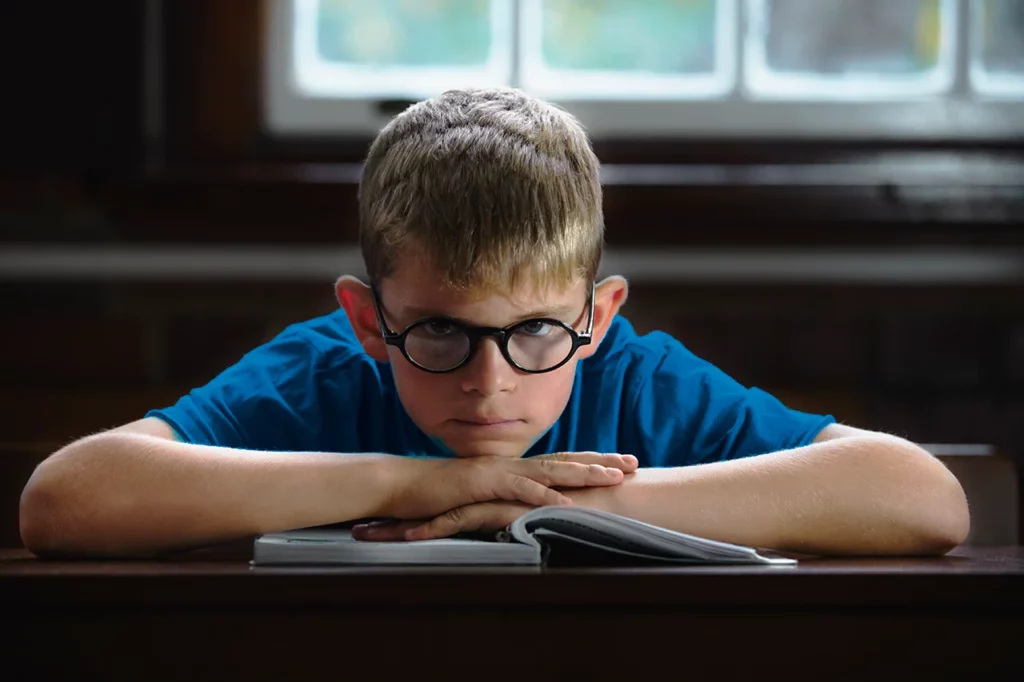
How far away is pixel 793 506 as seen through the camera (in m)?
0.94

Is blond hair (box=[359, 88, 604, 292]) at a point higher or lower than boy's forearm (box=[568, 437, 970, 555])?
higher

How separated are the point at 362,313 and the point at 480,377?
0.20m

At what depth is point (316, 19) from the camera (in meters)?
2.04

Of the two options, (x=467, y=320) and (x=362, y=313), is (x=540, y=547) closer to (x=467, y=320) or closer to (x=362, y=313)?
(x=467, y=320)

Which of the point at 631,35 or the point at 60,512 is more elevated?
the point at 631,35

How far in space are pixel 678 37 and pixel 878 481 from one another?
4.14 feet

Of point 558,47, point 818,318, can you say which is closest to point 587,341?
point 818,318

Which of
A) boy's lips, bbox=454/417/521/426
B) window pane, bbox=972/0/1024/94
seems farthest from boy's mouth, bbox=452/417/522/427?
window pane, bbox=972/0/1024/94

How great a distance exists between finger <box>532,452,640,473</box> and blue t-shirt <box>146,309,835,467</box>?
230 millimetres

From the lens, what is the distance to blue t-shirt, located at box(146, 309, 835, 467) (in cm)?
117

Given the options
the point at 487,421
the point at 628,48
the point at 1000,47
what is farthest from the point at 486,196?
the point at 1000,47

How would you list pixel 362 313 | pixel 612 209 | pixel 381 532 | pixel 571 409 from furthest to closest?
pixel 612 209 < pixel 571 409 < pixel 362 313 < pixel 381 532
